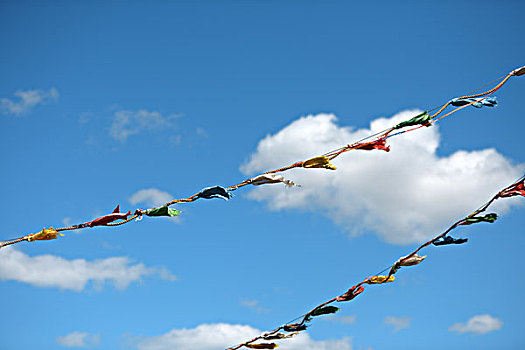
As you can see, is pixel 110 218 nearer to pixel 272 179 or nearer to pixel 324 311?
pixel 272 179

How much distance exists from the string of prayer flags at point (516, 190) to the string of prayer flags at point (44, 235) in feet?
12.9

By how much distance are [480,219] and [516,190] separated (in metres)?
0.41

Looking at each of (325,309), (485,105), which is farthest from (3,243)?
(485,105)

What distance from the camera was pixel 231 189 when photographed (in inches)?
176

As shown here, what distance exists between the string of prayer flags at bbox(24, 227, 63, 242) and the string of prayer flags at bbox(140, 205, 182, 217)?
77 cm

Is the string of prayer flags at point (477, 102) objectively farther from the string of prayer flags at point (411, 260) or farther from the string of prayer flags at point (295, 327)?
the string of prayer flags at point (295, 327)

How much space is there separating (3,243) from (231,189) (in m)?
1.93

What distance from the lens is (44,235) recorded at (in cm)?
454

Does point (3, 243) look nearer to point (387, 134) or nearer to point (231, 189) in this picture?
point (231, 189)

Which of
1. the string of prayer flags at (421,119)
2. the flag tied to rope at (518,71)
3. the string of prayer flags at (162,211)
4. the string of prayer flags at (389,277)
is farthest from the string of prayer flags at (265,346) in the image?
the flag tied to rope at (518,71)

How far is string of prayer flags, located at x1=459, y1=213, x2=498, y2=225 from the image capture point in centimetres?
499

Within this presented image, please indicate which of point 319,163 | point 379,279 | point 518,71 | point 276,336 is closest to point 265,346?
point 276,336

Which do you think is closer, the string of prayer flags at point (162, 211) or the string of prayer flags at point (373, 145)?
the string of prayer flags at point (162, 211)

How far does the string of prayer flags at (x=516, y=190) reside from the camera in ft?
16.0
